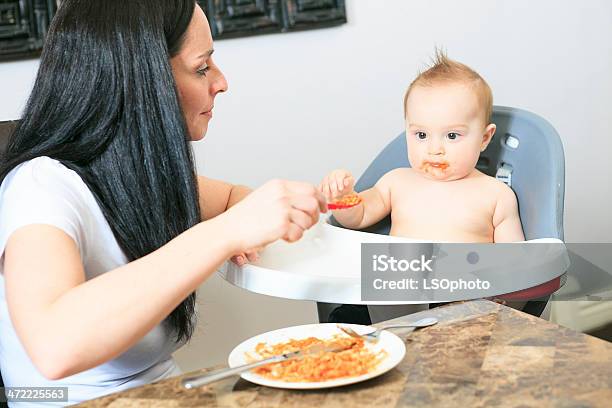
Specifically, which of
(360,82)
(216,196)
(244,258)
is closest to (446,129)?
(216,196)

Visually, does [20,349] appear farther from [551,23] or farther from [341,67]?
[551,23]

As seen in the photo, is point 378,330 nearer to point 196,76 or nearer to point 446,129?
point 196,76

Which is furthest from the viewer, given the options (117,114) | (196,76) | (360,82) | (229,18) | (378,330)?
(360,82)

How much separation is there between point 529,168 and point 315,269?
23.0 inches

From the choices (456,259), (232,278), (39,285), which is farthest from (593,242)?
(39,285)

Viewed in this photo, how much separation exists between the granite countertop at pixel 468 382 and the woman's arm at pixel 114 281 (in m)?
0.07

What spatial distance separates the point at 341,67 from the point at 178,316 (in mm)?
1372

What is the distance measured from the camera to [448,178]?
6.32 ft

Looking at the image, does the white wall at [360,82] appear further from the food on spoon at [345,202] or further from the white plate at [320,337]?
the white plate at [320,337]

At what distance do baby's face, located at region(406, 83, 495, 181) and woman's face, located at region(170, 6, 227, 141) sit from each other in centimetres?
56

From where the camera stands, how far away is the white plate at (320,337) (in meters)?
0.95

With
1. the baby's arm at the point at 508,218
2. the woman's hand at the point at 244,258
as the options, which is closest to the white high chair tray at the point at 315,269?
the woman's hand at the point at 244,258

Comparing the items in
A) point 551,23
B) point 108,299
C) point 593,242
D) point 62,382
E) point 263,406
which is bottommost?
point 593,242

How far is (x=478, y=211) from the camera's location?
1869 millimetres
